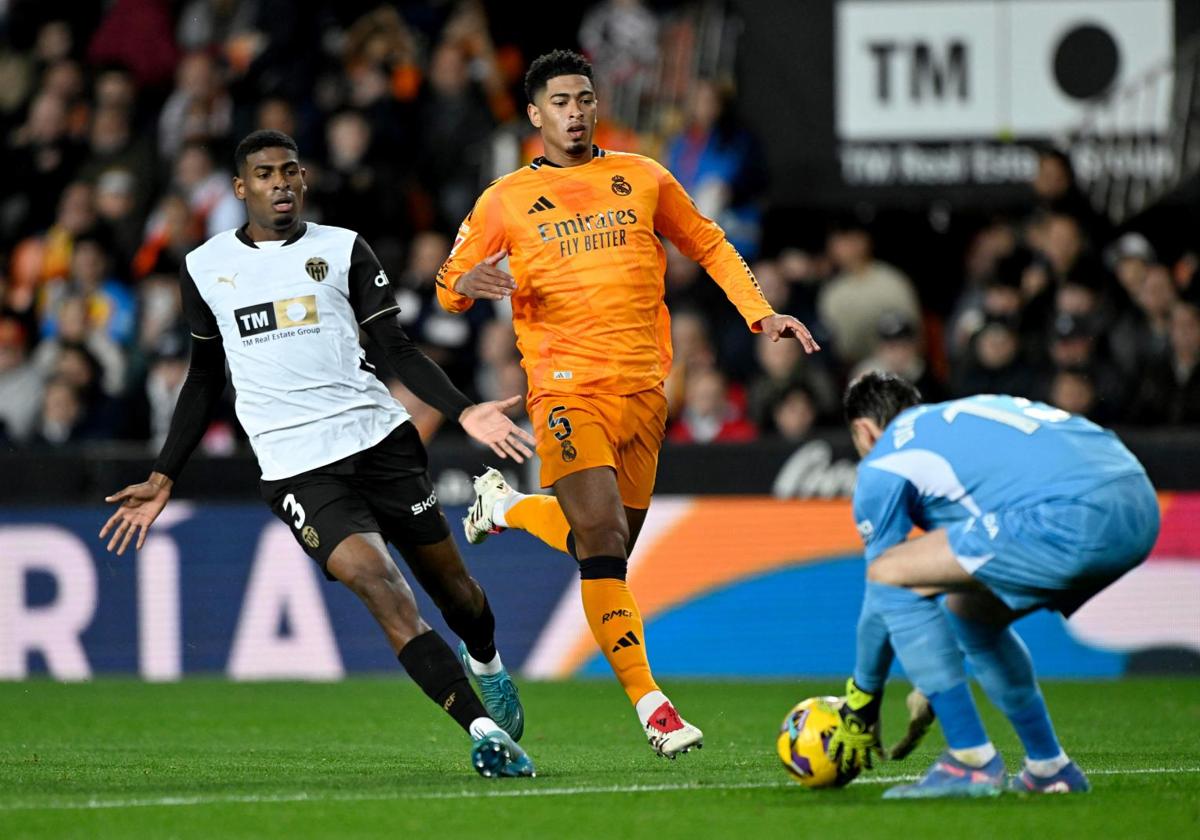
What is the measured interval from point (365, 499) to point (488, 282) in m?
0.96

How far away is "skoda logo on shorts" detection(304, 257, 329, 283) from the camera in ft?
25.5

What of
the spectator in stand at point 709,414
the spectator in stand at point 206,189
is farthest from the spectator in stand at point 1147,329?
the spectator in stand at point 206,189

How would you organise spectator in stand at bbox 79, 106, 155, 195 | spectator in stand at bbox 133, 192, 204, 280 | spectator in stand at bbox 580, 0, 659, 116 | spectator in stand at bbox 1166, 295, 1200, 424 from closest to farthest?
1. spectator in stand at bbox 1166, 295, 1200, 424
2. spectator in stand at bbox 133, 192, 204, 280
3. spectator in stand at bbox 580, 0, 659, 116
4. spectator in stand at bbox 79, 106, 155, 195

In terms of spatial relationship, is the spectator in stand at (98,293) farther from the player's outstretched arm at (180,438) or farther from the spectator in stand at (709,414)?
the player's outstretched arm at (180,438)

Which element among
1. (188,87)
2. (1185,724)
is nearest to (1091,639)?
(1185,724)

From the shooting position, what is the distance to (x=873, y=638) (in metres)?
6.88

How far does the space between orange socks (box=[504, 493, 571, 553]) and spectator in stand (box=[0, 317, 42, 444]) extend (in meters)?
6.77

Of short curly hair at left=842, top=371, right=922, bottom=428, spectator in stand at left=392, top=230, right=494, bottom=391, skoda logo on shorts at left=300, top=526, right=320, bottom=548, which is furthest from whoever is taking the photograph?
spectator in stand at left=392, top=230, right=494, bottom=391

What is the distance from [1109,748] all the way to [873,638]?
7.03 feet

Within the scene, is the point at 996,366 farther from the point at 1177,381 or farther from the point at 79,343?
the point at 79,343

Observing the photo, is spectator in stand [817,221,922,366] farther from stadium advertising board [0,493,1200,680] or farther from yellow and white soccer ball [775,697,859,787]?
yellow and white soccer ball [775,697,859,787]

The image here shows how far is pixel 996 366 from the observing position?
1312 cm

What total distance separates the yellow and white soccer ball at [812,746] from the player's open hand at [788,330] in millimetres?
1521

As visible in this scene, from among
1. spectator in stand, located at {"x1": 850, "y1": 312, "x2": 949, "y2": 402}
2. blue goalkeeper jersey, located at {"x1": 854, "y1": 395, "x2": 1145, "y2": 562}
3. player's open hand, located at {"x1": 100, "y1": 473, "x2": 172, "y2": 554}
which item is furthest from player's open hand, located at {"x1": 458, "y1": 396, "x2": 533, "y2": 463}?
spectator in stand, located at {"x1": 850, "y1": 312, "x2": 949, "y2": 402}
